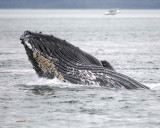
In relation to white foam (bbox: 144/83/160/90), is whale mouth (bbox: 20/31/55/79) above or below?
above

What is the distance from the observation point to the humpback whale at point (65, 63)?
1224 cm

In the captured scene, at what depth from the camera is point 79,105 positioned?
39.7 feet

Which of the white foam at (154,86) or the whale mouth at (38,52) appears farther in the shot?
the white foam at (154,86)

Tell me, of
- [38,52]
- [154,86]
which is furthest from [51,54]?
[154,86]

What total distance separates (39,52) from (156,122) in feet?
10.8

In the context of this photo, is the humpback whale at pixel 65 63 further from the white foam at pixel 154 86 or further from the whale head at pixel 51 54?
the white foam at pixel 154 86

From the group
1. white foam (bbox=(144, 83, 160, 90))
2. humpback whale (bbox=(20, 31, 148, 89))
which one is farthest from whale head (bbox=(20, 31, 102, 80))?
white foam (bbox=(144, 83, 160, 90))

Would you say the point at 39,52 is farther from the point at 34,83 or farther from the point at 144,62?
the point at 144,62

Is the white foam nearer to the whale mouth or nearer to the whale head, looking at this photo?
the whale head

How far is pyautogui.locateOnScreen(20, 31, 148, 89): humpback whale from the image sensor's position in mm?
12242

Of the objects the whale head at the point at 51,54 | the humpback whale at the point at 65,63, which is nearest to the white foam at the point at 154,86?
the humpback whale at the point at 65,63

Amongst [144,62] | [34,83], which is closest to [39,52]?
[34,83]

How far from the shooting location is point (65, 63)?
492 inches

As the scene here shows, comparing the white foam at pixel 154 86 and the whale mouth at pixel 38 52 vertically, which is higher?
the whale mouth at pixel 38 52
